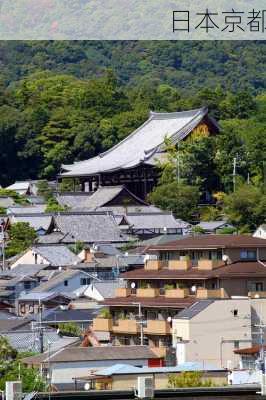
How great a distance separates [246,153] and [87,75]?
5027cm

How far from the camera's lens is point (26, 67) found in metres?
90.5

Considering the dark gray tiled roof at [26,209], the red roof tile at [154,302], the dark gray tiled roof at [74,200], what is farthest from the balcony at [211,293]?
the dark gray tiled roof at [74,200]

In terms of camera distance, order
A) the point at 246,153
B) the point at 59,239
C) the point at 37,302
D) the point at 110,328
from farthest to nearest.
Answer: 1. the point at 246,153
2. the point at 59,239
3. the point at 37,302
4. the point at 110,328

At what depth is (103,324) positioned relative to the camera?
2209 centimetres

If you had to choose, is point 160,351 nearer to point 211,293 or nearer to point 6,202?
point 211,293

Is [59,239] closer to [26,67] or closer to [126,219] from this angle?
[126,219]

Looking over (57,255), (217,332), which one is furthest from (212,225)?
(217,332)

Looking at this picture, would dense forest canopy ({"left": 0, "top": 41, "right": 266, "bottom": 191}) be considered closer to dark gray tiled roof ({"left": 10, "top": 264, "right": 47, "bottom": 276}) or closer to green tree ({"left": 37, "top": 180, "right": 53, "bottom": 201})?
green tree ({"left": 37, "top": 180, "right": 53, "bottom": 201})

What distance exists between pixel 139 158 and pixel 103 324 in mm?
21095

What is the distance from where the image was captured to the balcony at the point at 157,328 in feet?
68.4

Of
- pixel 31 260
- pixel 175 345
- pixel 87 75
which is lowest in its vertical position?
pixel 175 345

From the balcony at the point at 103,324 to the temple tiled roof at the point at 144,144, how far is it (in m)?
19.6

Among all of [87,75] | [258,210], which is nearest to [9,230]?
[258,210]

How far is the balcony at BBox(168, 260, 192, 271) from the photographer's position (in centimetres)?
2210
